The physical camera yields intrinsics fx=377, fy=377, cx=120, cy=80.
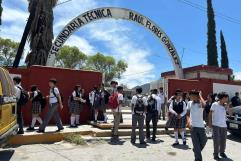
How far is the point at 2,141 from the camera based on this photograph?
26.9 ft

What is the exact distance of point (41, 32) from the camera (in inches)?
790

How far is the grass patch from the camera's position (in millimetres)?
11641

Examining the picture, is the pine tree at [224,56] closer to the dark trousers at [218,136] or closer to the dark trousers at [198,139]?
the dark trousers at [218,136]

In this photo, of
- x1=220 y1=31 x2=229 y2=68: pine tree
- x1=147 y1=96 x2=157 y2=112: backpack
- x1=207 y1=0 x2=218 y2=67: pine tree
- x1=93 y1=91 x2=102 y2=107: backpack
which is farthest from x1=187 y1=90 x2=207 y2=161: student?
x1=220 y1=31 x2=229 y2=68: pine tree

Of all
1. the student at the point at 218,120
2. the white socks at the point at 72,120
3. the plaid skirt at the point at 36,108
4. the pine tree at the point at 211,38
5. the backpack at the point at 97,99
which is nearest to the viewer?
the student at the point at 218,120

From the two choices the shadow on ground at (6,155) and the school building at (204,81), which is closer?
the shadow on ground at (6,155)

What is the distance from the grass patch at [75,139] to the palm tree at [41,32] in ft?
29.1

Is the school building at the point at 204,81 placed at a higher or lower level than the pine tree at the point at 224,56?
lower

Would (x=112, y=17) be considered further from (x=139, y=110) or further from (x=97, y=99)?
(x=139, y=110)

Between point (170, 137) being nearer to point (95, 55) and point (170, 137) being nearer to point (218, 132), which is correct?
point (218, 132)

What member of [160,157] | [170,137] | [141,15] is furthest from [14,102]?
[141,15]

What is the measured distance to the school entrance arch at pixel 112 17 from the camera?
694 inches

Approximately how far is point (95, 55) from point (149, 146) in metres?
56.0

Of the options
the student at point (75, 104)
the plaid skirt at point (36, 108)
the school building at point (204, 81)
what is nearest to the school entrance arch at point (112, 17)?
the school building at point (204, 81)
